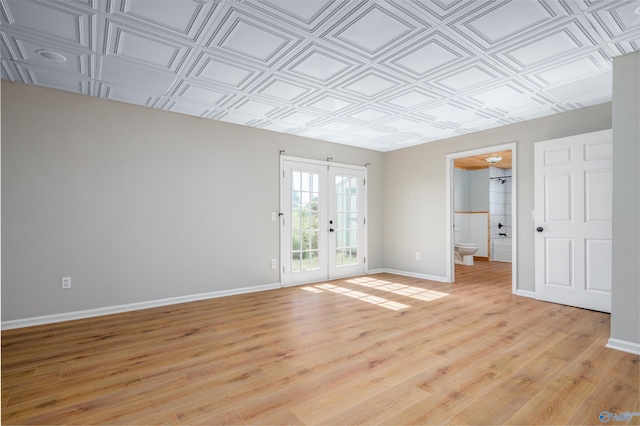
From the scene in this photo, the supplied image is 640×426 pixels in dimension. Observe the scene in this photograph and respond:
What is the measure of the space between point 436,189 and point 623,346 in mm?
3334

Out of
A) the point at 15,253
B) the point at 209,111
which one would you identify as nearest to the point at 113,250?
the point at 15,253

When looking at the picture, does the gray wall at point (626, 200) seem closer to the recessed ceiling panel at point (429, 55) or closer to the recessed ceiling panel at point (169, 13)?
the recessed ceiling panel at point (429, 55)

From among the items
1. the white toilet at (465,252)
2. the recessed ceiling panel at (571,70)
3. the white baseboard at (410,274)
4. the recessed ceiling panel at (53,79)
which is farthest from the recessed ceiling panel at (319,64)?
the white toilet at (465,252)

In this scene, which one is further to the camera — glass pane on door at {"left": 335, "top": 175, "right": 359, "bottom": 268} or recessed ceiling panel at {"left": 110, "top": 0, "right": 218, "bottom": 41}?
glass pane on door at {"left": 335, "top": 175, "right": 359, "bottom": 268}

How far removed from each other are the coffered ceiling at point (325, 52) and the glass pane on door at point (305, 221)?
1.48 m

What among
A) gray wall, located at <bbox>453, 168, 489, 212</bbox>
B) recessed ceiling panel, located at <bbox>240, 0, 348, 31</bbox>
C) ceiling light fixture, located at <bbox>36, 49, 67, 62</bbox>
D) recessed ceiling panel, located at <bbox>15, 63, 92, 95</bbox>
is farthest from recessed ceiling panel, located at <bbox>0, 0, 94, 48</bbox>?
gray wall, located at <bbox>453, 168, 489, 212</bbox>

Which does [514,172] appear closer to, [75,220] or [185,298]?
[185,298]

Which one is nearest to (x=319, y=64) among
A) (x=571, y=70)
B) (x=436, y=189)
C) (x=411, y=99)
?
(x=411, y=99)

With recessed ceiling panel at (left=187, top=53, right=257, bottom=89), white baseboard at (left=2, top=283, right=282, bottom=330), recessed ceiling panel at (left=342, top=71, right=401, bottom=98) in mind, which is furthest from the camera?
white baseboard at (left=2, top=283, right=282, bottom=330)

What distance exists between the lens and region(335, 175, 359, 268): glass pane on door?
5789mm

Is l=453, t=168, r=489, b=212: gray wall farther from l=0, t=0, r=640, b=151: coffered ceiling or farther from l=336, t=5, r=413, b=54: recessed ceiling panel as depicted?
l=336, t=5, r=413, b=54: recessed ceiling panel

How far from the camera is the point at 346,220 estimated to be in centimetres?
593

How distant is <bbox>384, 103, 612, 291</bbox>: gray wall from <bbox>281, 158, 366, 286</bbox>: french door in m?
0.65

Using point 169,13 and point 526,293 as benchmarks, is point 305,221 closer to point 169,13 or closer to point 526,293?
point 526,293
